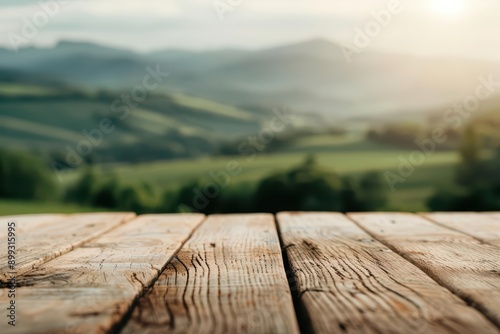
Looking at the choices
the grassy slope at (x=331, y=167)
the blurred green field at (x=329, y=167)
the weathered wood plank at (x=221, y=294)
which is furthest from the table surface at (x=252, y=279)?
the grassy slope at (x=331, y=167)

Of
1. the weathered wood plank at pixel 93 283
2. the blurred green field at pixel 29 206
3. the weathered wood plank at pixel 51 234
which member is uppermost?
the weathered wood plank at pixel 93 283

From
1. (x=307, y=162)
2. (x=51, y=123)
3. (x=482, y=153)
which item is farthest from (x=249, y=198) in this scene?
(x=51, y=123)

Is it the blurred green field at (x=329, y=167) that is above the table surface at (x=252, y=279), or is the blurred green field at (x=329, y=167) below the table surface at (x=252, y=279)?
below

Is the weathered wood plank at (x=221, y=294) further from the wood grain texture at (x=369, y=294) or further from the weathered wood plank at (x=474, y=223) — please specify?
the weathered wood plank at (x=474, y=223)

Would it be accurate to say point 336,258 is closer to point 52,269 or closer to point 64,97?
point 52,269

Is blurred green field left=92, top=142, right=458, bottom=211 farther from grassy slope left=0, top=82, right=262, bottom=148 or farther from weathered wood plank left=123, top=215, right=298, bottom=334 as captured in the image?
weathered wood plank left=123, top=215, right=298, bottom=334

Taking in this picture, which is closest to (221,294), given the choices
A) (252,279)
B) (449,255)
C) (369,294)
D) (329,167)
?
(252,279)
